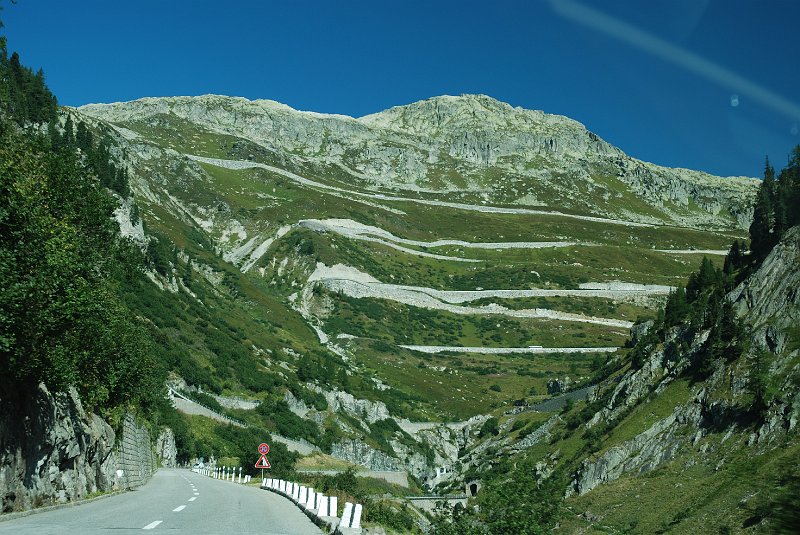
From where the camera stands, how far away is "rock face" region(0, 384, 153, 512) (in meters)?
19.8

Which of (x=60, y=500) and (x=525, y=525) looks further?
(x=60, y=500)

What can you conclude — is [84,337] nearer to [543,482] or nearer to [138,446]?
[138,446]

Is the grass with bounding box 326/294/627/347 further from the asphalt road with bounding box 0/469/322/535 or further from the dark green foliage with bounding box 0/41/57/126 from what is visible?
the asphalt road with bounding box 0/469/322/535

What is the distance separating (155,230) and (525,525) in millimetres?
130597

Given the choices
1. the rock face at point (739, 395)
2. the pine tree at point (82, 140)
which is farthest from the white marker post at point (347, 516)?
the pine tree at point (82, 140)

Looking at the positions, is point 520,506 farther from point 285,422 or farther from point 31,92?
point 31,92

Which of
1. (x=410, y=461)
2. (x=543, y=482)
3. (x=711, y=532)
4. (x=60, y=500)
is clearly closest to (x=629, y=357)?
(x=410, y=461)

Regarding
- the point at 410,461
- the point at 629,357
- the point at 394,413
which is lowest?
the point at 410,461

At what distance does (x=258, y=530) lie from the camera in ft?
53.5

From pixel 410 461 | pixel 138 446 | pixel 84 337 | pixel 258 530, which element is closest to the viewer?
pixel 258 530

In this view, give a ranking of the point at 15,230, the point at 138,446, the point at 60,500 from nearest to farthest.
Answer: the point at 15,230
the point at 60,500
the point at 138,446

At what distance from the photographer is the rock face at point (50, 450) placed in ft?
65.1

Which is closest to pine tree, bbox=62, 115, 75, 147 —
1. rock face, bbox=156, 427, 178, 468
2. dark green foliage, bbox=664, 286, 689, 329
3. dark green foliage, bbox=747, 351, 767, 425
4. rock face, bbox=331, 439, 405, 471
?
rock face, bbox=156, 427, 178, 468

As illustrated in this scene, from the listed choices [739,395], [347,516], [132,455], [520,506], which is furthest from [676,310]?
[347,516]
